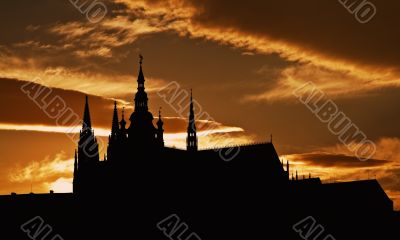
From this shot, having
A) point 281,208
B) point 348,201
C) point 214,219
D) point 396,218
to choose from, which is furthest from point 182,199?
point 396,218

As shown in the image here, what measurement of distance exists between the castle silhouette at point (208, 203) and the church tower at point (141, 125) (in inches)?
241

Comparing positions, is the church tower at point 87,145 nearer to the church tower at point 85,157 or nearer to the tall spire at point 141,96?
the church tower at point 85,157

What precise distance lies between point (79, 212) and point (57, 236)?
6.39 meters

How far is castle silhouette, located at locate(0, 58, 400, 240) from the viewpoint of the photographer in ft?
418

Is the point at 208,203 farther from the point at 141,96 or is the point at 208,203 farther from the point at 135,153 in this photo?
the point at 141,96

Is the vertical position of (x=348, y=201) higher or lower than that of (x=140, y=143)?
lower

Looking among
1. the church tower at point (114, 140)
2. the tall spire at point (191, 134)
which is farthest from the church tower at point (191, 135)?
the church tower at point (114, 140)

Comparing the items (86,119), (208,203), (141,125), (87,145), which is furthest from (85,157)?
(208,203)

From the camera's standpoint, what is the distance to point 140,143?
5571 inches

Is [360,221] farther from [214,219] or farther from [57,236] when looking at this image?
[57,236]

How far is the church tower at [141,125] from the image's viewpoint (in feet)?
464

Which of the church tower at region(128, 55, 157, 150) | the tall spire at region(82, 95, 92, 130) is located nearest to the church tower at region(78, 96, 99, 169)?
the tall spire at region(82, 95, 92, 130)

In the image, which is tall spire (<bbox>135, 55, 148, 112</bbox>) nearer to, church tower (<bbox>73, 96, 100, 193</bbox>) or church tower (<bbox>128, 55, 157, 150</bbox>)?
church tower (<bbox>128, 55, 157, 150</bbox>)

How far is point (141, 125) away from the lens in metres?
142
